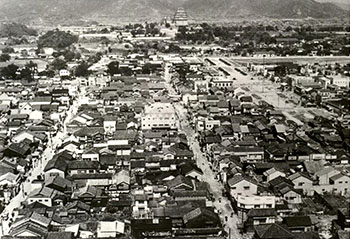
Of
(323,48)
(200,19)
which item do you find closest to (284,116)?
(323,48)

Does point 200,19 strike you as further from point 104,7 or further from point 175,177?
point 175,177

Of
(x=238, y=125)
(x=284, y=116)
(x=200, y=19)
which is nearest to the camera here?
(x=238, y=125)

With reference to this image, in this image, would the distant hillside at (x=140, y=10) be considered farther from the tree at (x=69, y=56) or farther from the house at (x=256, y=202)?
the house at (x=256, y=202)

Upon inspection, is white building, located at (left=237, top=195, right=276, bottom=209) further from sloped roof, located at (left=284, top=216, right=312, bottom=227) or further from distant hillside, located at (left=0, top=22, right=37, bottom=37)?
distant hillside, located at (left=0, top=22, right=37, bottom=37)

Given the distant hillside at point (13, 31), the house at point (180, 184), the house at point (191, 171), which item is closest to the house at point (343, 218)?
the house at point (180, 184)

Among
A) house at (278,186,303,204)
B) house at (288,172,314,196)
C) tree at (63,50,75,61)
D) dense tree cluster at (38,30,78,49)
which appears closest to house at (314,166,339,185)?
house at (288,172,314,196)
